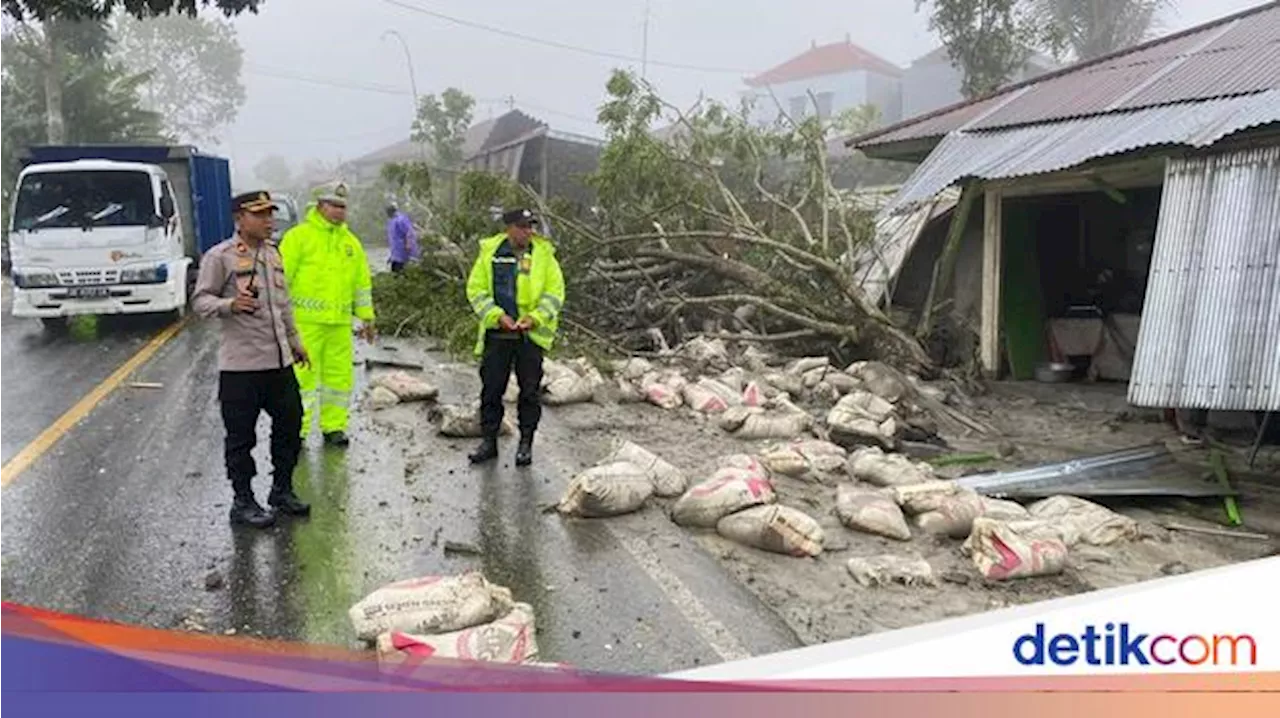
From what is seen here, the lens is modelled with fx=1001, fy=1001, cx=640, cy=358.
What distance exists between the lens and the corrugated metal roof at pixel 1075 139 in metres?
6.93

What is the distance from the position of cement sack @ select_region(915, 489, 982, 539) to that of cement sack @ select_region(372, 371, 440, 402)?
442 centimetres

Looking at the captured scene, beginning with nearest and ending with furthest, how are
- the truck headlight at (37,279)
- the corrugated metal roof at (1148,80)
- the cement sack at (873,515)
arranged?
the cement sack at (873,515) < the corrugated metal roof at (1148,80) < the truck headlight at (37,279)

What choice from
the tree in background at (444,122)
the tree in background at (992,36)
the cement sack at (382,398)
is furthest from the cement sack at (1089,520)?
the tree in background at (444,122)

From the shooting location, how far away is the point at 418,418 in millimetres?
7746

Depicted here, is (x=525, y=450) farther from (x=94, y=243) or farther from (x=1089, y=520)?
(x=94, y=243)

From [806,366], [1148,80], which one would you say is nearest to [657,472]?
[806,366]

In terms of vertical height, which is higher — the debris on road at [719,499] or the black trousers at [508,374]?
the black trousers at [508,374]

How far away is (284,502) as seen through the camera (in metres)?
5.22

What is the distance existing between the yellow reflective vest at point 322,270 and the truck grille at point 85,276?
6.99m

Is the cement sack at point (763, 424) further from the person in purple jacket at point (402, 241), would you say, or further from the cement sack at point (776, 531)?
the person in purple jacket at point (402, 241)

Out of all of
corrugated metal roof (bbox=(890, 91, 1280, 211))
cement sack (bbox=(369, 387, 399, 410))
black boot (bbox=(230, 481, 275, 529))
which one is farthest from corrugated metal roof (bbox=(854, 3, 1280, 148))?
black boot (bbox=(230, 481, 275, 529))

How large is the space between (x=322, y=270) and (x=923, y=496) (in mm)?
3911

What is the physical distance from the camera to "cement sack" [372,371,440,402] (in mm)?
8242

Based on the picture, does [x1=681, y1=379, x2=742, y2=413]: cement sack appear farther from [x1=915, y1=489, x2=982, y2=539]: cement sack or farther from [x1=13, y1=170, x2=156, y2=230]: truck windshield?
[x1=13, y1=170, x2=156, y2=230]: truck windshield
